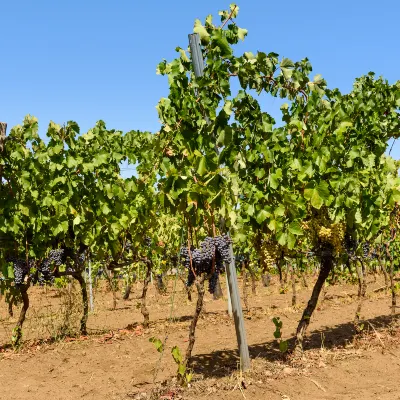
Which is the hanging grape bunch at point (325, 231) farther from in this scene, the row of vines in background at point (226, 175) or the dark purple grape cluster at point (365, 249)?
the dark purple grape cluster at point (365, 249)

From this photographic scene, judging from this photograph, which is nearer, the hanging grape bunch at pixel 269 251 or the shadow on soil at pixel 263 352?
the hanging grape bunch at pixel 269 251

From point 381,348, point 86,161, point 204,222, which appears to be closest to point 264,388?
point 204,222

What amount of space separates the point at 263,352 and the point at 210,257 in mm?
2759

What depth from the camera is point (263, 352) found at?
681cm

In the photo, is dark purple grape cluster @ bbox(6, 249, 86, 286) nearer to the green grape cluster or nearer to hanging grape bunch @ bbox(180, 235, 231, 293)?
the green grape cluster

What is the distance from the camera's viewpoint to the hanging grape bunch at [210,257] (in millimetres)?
4660

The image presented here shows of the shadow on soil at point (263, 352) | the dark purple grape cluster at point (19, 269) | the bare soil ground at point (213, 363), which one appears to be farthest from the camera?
the dark purple grape cluster at point (19, 269)

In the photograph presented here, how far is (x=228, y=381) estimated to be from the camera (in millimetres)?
4836

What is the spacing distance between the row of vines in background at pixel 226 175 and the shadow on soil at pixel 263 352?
30.1 inches

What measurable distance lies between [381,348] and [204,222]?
334cm

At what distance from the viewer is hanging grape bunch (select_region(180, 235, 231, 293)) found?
15.3 ft

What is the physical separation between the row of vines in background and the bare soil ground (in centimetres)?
66

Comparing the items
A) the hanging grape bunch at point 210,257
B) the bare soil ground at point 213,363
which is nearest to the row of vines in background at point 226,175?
A: the hanging grape bunch at point 210,257

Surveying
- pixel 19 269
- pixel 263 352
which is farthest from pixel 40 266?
pixel 263 352
